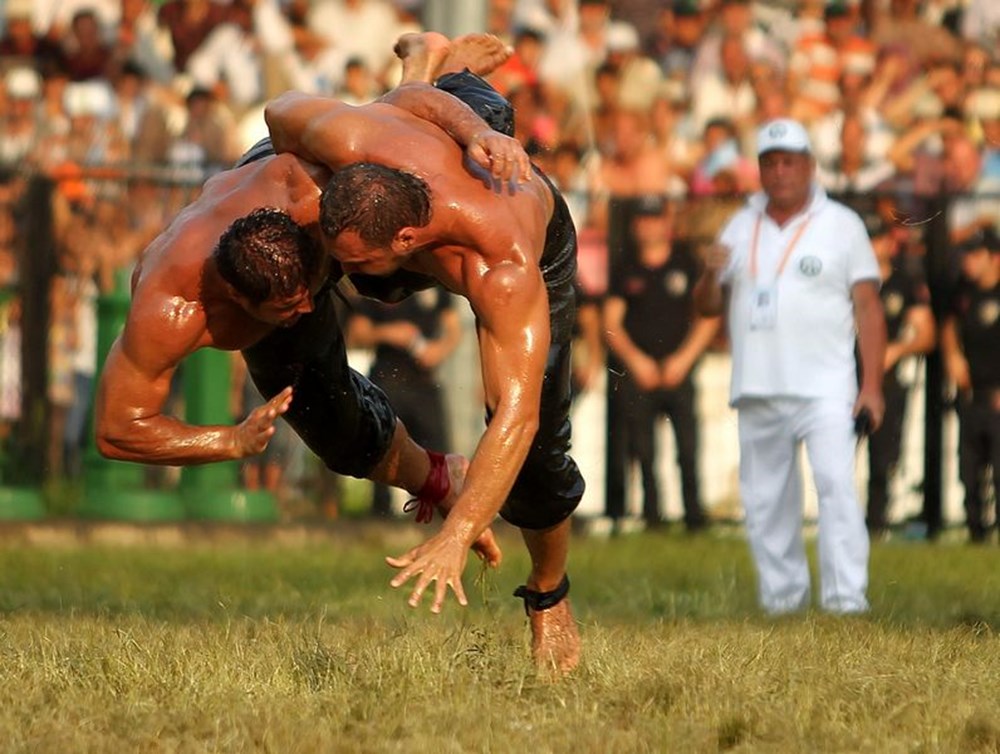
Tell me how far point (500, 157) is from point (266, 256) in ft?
2.56

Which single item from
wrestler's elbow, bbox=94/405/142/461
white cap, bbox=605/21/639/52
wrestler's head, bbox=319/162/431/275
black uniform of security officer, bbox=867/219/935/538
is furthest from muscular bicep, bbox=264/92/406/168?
white cap, bbox=605/21/639/52

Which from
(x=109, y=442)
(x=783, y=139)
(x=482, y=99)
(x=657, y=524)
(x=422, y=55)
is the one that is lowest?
(x=657, y=524)

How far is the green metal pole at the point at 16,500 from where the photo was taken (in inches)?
524

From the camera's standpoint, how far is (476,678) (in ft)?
20.6

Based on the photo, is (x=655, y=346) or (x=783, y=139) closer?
(x=783, y=139)

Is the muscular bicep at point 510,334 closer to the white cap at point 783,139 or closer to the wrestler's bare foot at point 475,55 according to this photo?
the wrestler's bare foot at point 475,55

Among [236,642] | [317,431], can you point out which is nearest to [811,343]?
[317,431]

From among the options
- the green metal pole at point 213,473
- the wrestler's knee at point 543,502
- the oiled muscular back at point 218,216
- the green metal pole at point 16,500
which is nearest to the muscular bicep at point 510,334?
the oiled muscular back at point 218,216

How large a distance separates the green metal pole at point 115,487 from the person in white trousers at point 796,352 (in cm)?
459

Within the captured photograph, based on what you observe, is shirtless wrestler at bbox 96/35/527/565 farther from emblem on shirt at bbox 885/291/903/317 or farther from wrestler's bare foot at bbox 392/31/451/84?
emblem on shirt at bbox 885/291/903/317

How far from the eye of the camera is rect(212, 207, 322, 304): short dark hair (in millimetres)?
6398

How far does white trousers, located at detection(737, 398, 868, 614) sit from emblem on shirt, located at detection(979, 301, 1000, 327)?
3.38 metres

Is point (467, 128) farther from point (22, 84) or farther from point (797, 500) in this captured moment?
point (22, 84)

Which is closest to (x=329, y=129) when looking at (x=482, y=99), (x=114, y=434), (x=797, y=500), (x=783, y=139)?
(x=482, y=99)
